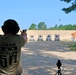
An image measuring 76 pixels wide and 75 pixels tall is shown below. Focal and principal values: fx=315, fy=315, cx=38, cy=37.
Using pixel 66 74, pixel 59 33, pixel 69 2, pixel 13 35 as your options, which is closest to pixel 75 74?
pixel 66 74

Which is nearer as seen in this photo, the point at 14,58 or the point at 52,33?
the point at 14,58

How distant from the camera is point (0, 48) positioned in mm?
4074

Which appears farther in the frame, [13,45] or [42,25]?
[42,25]

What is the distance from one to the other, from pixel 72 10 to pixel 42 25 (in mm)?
97258

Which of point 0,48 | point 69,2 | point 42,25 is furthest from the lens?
point 42,25

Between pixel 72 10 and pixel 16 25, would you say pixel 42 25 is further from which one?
pixel 16 25

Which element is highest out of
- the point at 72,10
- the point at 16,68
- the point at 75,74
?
the point at 72,10

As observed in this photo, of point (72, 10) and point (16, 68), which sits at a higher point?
point (72, 10)

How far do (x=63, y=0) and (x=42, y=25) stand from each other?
98.2 metres

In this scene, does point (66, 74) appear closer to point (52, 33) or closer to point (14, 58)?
point (14, 58)

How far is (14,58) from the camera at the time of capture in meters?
4.11

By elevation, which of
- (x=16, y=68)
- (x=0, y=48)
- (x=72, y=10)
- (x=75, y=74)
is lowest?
(x=75, y=74)

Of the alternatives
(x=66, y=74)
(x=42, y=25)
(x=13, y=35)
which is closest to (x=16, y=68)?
(x=13, y=35)

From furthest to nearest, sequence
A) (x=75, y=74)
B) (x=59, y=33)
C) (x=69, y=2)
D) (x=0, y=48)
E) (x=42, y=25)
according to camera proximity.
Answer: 1. (x=42, y=25)
2. (x=59, y=33)
3. (x=69, y=2)
4. (x=75, y=74)
5. (x=0, y=48)
